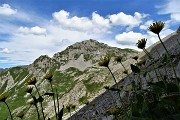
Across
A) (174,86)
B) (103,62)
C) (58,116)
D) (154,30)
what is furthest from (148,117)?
(103,62)

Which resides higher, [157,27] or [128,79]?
[157,27]

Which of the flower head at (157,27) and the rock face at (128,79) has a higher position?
the flower head at (157,27)

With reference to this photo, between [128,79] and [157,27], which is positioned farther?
[128,79]

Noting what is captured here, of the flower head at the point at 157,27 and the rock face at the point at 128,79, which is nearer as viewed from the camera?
the flower head at the point at 157,27

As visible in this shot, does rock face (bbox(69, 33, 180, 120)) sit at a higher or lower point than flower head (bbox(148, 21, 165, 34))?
lower

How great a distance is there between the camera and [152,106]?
3705 mm

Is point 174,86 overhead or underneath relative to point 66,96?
overhead

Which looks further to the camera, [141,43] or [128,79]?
[128,79]

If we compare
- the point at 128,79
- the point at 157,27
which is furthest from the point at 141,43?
the point at 128,79

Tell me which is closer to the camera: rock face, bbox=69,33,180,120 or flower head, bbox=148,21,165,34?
flower head, bbox=148,21,165,34

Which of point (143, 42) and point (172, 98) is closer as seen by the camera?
point (172, 98)

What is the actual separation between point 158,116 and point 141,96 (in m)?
1.02

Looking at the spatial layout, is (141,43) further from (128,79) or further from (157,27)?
(128,79)

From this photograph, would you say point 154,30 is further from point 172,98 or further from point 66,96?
point 66,96
